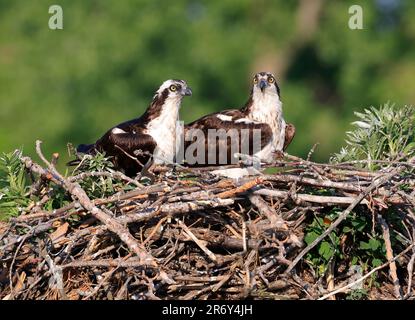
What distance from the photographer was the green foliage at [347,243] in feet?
21.7

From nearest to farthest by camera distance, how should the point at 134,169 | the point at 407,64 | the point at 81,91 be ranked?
the point at 134,169, the point at 81,91, the point at 407,64

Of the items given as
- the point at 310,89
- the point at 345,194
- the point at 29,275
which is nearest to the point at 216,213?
the point at 345,194

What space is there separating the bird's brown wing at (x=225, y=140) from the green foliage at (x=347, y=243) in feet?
4.41

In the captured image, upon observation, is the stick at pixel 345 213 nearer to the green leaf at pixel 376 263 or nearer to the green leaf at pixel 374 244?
the green leaf at pixel 374 244

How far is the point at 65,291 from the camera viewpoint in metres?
6.55

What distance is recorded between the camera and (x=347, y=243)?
6.82 metres

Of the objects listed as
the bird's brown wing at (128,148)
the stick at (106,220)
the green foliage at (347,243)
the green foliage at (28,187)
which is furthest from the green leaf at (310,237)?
the bird's brown wing at (128,148)

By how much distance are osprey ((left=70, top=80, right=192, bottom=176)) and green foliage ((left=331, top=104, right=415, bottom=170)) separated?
1297 mm

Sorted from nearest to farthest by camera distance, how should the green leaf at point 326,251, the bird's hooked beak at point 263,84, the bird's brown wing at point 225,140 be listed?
the green leaf at point 326,251, the bird's brown wing at point 225,140, the bird's hooked beak at point 263,84

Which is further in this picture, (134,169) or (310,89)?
(310,89)

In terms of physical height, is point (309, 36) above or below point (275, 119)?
above

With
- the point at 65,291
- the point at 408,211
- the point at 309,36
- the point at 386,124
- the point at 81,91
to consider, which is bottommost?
the point at 65,291

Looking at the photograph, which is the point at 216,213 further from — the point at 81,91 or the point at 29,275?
the point at 81,91

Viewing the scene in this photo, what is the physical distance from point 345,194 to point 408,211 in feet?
1.34
